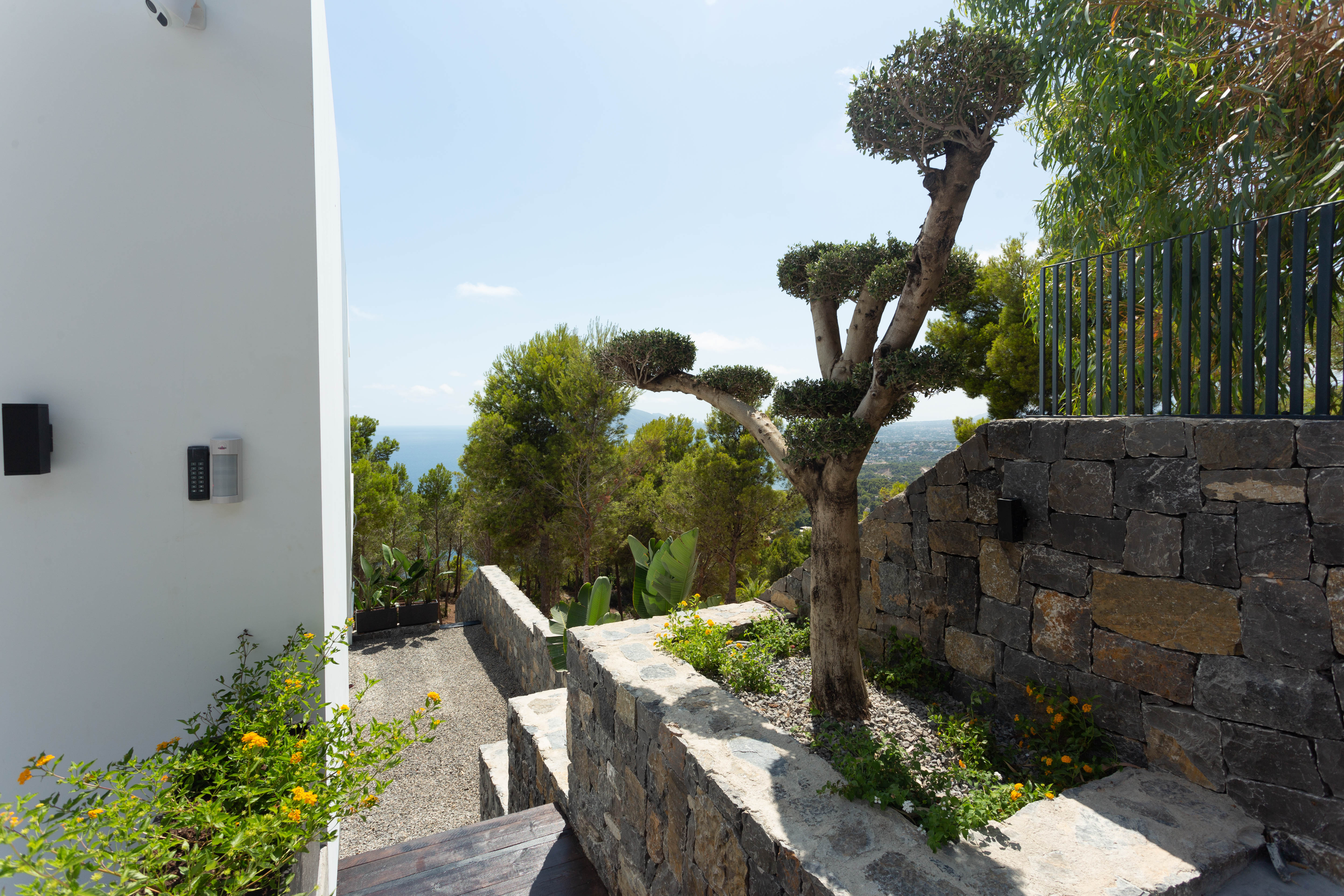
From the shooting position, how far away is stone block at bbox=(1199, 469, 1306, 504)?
214 cm

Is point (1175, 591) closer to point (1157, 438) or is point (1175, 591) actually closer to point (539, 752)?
point (1157, 438)

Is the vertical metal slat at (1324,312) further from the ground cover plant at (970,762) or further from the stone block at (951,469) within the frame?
the ground cover plant at (970,762)

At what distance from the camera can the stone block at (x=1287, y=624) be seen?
6.87ft

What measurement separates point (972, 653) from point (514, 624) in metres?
5.92

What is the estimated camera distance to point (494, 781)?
16.7 feet

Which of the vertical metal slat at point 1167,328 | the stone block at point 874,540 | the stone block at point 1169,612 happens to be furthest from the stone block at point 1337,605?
the stone block at point 874,540

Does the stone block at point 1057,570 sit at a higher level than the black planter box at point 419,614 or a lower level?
higher

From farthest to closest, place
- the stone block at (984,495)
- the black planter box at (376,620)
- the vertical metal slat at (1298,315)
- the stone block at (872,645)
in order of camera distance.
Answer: the black planter box at (376,620)
the stone block at (872,645)
the stone block at (984,495)
the vertical metal slat at (1298,315)

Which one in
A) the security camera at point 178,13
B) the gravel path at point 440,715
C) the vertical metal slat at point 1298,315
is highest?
the security camera at point 178,13

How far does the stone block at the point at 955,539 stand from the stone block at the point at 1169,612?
0.68 m

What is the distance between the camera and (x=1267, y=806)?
2.18 metres

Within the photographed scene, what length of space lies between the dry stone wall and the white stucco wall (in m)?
3.60

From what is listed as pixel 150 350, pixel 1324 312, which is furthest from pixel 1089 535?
pixel 150 350

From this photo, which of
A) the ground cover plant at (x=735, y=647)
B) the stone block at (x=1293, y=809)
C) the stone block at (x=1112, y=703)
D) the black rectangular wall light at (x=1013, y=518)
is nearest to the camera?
the stone block at (x=1293, y=809)
